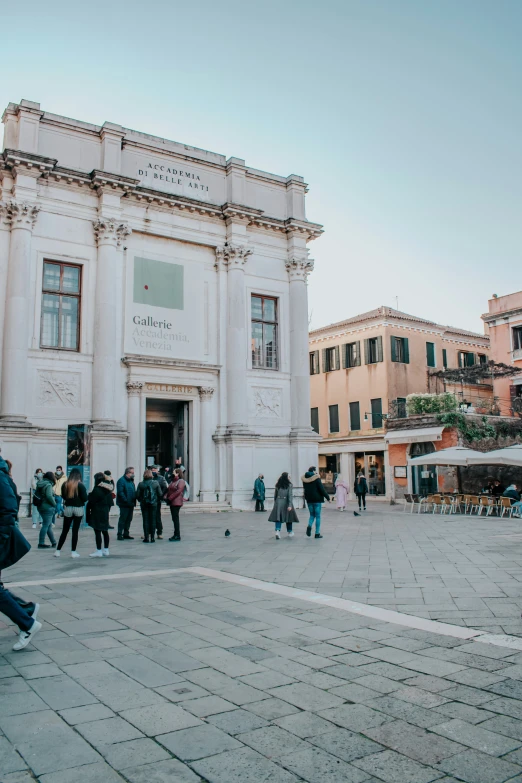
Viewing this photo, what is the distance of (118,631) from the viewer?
215 inches

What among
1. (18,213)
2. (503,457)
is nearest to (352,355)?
(503,457)

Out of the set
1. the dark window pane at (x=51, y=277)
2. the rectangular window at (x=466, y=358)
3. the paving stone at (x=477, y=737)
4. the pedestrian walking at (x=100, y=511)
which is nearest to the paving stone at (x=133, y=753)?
the paving stone at (x=477, y=737)

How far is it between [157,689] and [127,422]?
17.3m

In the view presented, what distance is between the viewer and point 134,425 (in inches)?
822

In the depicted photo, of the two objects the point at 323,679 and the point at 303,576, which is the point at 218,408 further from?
the point at 323,679

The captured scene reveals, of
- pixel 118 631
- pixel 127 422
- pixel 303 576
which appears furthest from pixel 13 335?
pixel 118 631

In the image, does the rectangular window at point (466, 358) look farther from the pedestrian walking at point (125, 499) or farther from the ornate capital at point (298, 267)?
the pedestrian walking at point (125, 499)

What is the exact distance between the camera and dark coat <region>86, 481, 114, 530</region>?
10.8m

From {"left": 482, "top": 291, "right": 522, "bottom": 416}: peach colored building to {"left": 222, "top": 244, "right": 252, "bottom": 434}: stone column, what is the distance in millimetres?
15556

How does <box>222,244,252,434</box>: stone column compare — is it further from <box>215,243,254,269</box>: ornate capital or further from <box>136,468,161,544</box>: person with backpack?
<box>136,468,161,544</box>: person with backpack

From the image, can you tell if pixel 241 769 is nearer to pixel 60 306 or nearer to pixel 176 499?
pixel 176 499

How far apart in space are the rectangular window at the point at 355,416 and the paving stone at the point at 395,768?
3279 centimetres

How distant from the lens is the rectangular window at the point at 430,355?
36.4 m

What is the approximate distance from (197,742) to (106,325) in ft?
59.9
